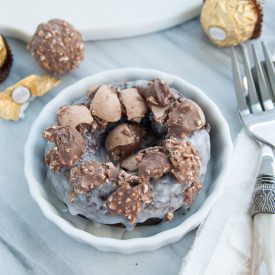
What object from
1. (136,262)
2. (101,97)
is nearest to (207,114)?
(101,97)

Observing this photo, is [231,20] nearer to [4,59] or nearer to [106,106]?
[106,106]

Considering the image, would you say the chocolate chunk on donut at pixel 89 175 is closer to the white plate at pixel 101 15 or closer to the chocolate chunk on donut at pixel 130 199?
the chocolate chunk on donut at pixel 130 199

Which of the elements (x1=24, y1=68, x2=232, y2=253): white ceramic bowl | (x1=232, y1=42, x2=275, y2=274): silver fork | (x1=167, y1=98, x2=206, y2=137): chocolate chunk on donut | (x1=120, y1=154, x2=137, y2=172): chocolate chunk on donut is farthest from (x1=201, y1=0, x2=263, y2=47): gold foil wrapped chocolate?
(x1=120, y1=154, x2=137, y2=172): chocolate chunk on donut

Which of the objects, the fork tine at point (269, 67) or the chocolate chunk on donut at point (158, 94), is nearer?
the chocolate chunk on donut at point (158, 94)

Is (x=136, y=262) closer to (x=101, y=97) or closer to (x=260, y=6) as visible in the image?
(x=101, y=97)

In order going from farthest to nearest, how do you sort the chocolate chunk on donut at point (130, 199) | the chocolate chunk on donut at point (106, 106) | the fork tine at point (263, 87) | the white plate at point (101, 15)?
the white plate at point (101, 15) < the fork tine at point (263, 87) < the chocolate chunk on donut at point (106, 106) < the chocolate chunk on donut at point (130, 199)

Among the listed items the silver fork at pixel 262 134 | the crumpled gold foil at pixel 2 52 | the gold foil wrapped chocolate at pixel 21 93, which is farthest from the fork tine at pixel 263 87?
the crumpled gold foil at pixel 2 52
